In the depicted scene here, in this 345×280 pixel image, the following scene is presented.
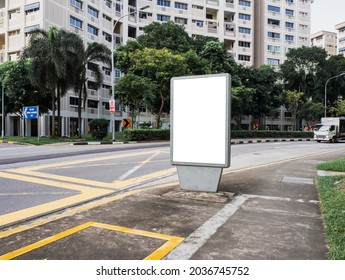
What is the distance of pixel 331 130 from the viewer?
101 feet

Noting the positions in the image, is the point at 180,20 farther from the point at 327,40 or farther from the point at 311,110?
the point at 327,40

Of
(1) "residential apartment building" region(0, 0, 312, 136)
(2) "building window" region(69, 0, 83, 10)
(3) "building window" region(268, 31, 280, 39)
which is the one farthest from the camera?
(3) "building window" region(268, 31, 280, 39)

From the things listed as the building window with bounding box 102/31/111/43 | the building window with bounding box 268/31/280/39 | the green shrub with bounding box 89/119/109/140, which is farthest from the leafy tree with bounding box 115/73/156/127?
the building window with bounding box 268/31/280/39

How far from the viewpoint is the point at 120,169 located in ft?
35.0

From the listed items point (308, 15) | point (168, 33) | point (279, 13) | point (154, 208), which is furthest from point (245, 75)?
point (154, 208)

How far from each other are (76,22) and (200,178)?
3695 cm

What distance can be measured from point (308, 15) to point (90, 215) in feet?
228

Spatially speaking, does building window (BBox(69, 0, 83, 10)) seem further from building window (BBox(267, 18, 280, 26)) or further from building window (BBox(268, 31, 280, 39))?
building window (BBox(267, 18, 280, 26))

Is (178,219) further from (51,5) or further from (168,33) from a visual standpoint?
(51,5)

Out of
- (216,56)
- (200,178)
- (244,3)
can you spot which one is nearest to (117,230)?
(200,178)

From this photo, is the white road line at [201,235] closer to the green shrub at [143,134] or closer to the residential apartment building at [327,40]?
the green shrub at [143,134]

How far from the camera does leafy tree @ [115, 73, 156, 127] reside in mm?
26984

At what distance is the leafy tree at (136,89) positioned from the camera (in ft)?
88.5

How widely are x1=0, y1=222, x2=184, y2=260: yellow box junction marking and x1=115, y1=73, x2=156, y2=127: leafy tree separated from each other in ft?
74.9
